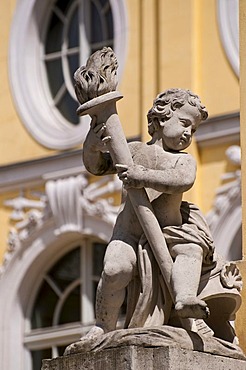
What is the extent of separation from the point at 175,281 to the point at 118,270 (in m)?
0.29

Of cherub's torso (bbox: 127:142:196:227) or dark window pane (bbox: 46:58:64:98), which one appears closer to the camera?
cherub's torso (bbox: 127:142:196:227)

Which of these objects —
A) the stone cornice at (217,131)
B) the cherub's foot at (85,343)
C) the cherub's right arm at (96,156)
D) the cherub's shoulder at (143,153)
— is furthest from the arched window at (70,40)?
the cherub's foot at (85,343)

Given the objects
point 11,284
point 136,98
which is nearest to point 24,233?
point 11,284

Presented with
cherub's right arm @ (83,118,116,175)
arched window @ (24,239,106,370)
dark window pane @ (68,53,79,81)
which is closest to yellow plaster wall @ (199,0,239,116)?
dark window pane @ (68,53,79,81)

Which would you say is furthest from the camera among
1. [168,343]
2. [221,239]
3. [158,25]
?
[158,25]

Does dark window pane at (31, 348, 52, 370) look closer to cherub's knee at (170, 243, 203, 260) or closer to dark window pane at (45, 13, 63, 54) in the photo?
dark window pane at (45, 13, 63, 54)

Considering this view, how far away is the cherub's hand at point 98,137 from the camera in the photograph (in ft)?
29.2

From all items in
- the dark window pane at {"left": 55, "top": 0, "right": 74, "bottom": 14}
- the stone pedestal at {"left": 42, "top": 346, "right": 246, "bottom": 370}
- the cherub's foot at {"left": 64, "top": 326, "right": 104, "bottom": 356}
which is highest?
the dark window pane at {"left": 55, "top": 0, "right": 74, "bottom": 14}

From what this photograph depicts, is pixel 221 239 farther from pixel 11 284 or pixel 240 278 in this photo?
pixel 240 278

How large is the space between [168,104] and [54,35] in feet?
46.9

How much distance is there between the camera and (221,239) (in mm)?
20125

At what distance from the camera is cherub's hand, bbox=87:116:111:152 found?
8.91m

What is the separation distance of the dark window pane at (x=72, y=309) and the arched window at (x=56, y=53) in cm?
171

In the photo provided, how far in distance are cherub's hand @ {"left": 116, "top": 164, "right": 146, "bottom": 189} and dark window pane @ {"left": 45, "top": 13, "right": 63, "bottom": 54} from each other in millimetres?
14339
